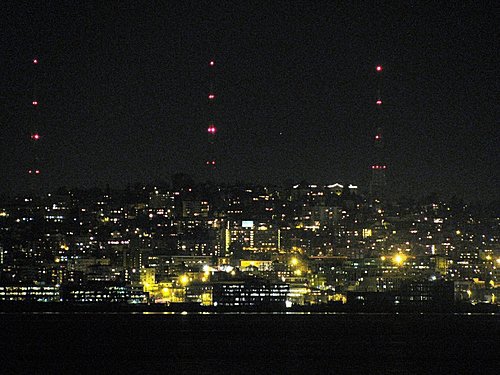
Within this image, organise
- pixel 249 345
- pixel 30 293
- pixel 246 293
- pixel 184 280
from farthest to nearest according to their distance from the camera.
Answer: pixel 184 280, pixel 30 293, pixel 246 293, pixel 249 345

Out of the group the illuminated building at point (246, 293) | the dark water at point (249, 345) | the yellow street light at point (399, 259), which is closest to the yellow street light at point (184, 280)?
the illuminated building at point (246, 293)

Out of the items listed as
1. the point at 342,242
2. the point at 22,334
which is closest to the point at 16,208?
the point at 342,242

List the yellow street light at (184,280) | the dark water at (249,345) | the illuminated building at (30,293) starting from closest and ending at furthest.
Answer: the dark water at (249,345) < the illuminated building at (30,293) < the yellow street light at (184,280)

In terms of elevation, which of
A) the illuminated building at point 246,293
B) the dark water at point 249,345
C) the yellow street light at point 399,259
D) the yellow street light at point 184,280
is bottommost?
the dark water at point 249,345

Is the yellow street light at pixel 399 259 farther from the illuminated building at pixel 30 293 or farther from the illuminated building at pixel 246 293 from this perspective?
the illuminated building at pixel 30 293

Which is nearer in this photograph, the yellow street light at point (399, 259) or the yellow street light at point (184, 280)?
the yellow street light at point (184, 280)

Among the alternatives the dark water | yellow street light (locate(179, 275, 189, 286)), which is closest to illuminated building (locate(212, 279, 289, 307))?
yellow street light (locate(179, 275, 189, 286))

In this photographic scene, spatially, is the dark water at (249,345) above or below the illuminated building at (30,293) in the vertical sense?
below

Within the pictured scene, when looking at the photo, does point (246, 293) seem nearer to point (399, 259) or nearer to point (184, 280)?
point (184, 280)

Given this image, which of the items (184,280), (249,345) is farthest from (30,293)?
(249,345)
